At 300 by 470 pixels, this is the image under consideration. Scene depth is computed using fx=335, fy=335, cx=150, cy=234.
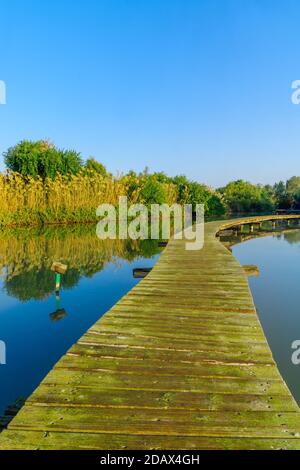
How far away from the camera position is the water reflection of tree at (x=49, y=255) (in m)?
7.99

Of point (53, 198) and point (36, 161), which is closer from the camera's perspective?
point (53, 198)

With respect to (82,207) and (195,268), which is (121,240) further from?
(195,268)

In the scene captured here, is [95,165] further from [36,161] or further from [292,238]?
[292,238]

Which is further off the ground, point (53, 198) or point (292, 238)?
point (53, 198)

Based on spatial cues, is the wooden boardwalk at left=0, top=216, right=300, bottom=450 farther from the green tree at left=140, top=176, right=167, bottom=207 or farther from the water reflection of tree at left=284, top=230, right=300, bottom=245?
the green tree at left=140, top=176, right=167, bottom=207

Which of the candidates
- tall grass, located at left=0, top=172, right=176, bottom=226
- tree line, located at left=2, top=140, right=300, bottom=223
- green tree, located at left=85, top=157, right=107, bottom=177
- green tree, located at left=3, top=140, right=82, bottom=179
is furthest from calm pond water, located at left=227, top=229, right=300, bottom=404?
green tree, located at left=85, top=157, right=107, bottom=177

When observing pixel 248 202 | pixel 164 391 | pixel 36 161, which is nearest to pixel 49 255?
pixel 164 391

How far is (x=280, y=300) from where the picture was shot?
7.04m

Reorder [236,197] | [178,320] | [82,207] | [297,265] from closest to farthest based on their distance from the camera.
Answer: [178,320]
[297,265]
[82,207]
[236,197]

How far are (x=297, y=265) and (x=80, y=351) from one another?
977 cm

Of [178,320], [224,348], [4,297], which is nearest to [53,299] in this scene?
[4,297]

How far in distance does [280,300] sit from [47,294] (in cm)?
497

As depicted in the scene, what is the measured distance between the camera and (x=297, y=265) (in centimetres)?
1102
